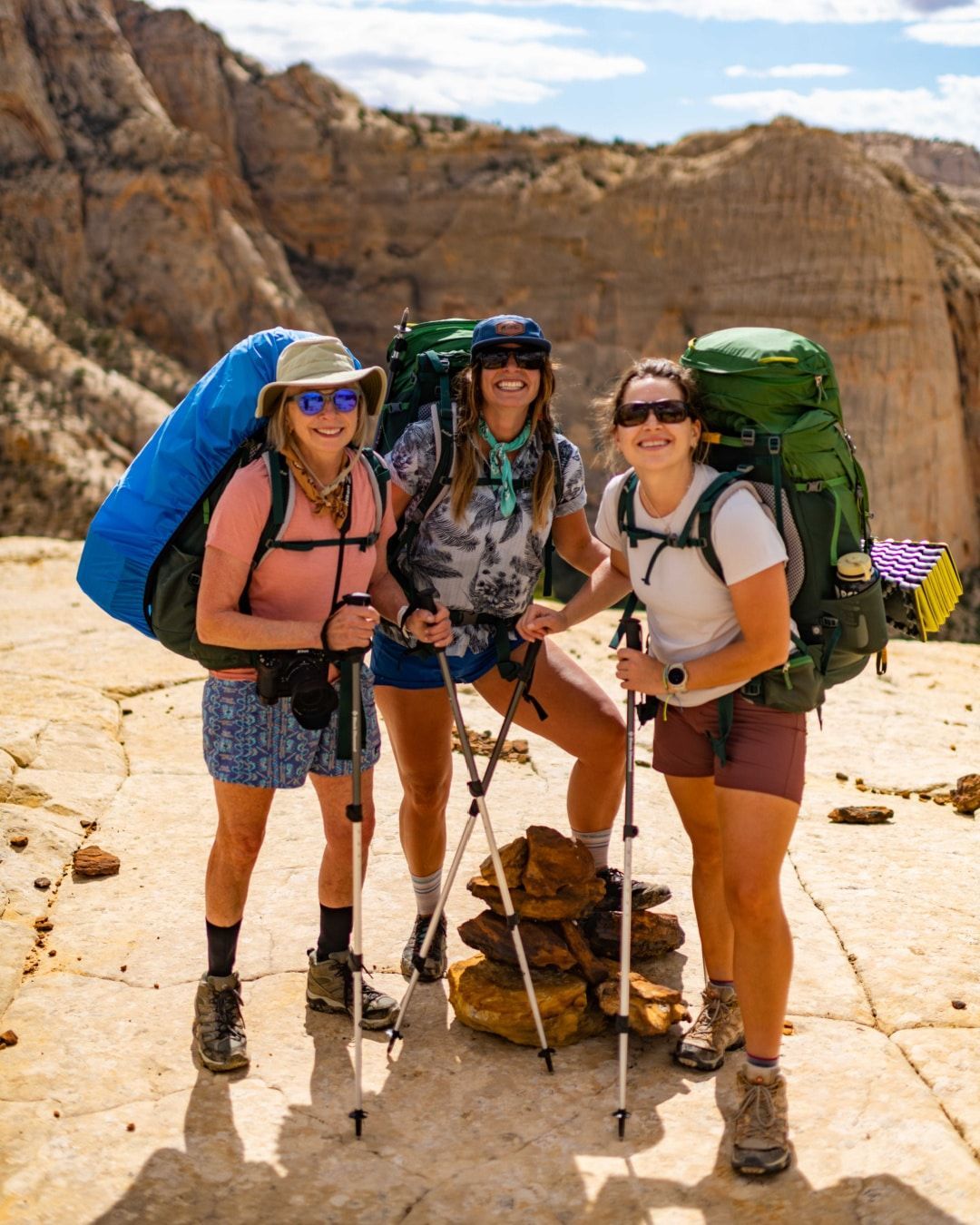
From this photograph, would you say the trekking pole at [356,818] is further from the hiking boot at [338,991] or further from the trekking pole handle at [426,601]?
the hiking boot at [338,991]

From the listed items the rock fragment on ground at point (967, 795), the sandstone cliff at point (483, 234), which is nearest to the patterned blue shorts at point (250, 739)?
the rock fragment on ground at point (967, 795)

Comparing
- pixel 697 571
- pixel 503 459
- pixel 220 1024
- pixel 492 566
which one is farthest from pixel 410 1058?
pixel 503 459

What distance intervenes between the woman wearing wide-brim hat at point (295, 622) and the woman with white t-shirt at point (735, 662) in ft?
2.50

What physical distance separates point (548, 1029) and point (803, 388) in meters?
2.24

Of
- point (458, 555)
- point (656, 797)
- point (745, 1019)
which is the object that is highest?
point (458, 555)

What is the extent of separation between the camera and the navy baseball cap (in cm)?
404

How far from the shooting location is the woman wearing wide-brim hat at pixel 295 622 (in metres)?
3.69

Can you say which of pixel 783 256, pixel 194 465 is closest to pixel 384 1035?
pixel 194 465

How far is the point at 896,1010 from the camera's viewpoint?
435 centimetres

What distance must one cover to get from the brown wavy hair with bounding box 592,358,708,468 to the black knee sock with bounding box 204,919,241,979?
2.02m

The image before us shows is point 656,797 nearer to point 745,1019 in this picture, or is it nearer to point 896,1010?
point 896,1010

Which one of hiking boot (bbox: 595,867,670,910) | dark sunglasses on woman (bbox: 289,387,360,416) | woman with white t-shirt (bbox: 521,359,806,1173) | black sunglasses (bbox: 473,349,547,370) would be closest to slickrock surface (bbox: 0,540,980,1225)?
hiking boot (bbox: 595,867,670,910)

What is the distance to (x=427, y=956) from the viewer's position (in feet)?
15.0

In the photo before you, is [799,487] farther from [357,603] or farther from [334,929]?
[334,929]
